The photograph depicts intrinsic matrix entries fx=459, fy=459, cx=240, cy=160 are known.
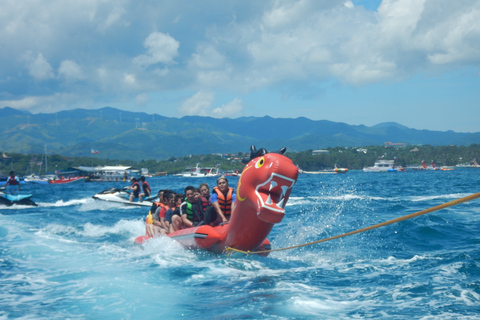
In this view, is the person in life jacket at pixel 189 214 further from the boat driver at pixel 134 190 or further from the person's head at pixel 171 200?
the boat driver at pixel 134 190

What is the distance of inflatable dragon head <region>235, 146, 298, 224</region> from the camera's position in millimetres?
6910

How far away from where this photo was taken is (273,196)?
7109mm

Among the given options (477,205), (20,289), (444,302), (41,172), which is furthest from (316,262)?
(41,172)

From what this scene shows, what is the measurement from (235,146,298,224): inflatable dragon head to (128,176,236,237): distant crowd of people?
1414 mm

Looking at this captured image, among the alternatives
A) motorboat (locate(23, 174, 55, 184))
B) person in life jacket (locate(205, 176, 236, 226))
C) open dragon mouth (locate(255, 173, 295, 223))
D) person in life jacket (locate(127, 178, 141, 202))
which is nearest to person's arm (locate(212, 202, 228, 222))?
person in life jacket (locate(205, 176, 236, 226))

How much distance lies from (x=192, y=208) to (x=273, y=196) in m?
2.91

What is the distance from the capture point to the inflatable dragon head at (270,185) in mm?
6910

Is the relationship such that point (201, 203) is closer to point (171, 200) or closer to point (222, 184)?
point (222, 184)

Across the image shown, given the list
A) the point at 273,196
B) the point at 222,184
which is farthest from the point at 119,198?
the point at 273,196

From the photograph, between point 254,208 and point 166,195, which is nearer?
point 254,208

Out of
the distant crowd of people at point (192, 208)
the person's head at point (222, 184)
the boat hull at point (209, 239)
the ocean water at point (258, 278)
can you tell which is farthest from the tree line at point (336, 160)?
the boat hull at point (209, 239)

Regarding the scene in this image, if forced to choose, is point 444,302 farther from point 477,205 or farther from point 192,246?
point 477,205

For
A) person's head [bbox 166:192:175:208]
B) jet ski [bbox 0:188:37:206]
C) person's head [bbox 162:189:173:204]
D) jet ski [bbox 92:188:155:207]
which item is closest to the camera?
person's head [bbox 166:192:175:208]

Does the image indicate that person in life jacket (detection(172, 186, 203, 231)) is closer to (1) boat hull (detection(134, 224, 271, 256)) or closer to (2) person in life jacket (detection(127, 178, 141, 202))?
(1) boat hull (detection(134, 224, 271, 256))
